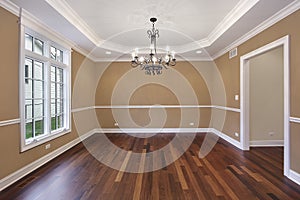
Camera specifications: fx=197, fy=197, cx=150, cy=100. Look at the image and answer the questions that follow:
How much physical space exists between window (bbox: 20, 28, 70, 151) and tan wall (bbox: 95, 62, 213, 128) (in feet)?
7.39

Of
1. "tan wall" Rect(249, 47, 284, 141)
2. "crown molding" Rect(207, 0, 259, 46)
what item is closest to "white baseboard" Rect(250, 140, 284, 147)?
"tan wall" Rect(249, 47, 284, 141)

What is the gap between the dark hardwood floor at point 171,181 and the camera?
2.60m

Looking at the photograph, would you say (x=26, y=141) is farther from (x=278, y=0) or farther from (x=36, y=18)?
(x=278, y=0)

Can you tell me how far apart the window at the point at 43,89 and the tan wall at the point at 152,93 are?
2251mm

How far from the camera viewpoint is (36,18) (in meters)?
3.40

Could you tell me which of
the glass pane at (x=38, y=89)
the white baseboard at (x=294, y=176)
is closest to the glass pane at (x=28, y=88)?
the glass pane at (x=38, y=89)

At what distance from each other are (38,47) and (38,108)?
1198 millimetres

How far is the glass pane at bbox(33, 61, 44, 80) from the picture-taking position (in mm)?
3754

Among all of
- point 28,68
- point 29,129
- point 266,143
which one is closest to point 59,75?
point 28,68

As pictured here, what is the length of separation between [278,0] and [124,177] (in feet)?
11.6

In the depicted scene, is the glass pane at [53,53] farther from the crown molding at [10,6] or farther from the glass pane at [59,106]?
the crown molding at [10,6]

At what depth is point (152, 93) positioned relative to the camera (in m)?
7.20

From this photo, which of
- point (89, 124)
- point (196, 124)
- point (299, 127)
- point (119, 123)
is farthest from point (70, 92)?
point (299, 127)

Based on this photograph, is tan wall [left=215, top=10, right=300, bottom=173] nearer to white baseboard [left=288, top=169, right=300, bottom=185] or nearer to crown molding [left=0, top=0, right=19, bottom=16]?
white baseboard [left=288, top=169, right=300, bottom=185]
